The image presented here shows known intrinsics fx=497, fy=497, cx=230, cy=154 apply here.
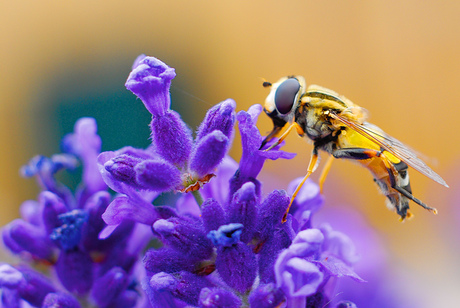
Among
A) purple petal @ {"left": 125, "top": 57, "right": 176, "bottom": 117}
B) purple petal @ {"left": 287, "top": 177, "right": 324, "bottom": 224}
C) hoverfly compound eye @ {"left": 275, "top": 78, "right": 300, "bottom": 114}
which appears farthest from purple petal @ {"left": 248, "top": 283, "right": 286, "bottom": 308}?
hoverfly compound eye @ {"left": 275, "top": 78, "right": 300, "bottom": 114}

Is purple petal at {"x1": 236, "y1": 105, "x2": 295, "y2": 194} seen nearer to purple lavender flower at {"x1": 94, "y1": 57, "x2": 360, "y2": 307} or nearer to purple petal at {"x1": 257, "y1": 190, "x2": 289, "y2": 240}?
purple lavender flower at {"x1": 94, "y1": 57, "x2": 360, "y2": 307}

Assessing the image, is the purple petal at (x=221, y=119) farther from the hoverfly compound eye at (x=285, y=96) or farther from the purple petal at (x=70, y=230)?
the purple petal at (x=70, y=230)

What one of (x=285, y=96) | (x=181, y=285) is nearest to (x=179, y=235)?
(x=181, y=285)

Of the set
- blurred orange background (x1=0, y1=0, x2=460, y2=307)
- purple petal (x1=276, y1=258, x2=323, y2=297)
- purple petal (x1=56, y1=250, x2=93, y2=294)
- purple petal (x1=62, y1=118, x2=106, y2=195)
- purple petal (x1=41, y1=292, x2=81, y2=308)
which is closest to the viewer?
purple petal (x1=276, y1=258, x2=323, y2=297)

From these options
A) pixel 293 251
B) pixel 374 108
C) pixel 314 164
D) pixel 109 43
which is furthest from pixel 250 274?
pixel 109 43

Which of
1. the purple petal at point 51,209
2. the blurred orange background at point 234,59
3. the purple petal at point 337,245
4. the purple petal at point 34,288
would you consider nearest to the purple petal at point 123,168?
the purple petal at point 51,209

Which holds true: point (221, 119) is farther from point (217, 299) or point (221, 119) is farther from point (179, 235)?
point (217, 299)

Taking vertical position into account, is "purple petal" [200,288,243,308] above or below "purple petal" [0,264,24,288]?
above

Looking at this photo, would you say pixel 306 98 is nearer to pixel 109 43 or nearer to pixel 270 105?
pixel 270 105
